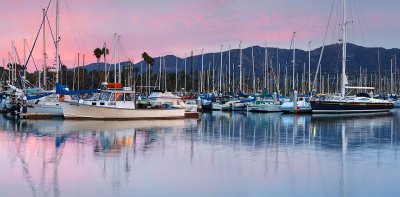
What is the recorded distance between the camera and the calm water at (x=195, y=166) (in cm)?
1340

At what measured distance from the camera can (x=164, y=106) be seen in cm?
4612

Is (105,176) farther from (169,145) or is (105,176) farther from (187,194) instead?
(169,145)

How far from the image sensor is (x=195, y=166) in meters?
17.1

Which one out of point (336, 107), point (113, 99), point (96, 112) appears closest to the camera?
point (96, 112)

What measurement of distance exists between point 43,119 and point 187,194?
3310 centimetres

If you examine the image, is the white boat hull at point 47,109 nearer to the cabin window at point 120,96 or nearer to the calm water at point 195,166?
the cabin window at point 120,96

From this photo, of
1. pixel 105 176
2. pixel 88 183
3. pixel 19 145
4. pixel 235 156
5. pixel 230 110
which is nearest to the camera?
pixel 88 183

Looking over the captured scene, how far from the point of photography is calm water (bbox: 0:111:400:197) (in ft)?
44.0

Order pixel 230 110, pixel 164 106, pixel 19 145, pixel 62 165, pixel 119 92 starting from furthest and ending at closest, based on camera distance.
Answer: pixel 230 110, pixel 164 106, pixel 119 92, pixel 19 145, pixel 62 165

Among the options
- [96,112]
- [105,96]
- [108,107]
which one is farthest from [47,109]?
[108,107]

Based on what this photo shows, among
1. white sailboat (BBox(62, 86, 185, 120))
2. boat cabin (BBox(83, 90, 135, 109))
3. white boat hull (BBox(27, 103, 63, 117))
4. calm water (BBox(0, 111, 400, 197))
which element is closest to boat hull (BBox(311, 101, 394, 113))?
white sailboat (BBox(62, 86, 185, 120))

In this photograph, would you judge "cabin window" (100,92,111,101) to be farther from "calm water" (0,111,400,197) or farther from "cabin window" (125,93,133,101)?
"calm water" (0,111,400,197)

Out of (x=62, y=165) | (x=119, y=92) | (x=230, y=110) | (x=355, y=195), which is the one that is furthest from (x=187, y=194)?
(x=230, y=110)

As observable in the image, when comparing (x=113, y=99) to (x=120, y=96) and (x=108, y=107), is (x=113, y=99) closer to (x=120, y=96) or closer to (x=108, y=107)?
(x=120, y=96)
